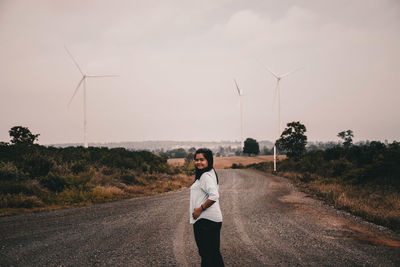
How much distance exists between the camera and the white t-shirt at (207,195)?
3.50 m

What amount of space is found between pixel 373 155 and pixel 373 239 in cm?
1576

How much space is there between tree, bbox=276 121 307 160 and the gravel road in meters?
21.6

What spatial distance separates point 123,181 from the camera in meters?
17.7

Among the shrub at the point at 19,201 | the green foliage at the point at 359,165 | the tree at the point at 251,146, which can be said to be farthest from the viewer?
the tree at the point at 251,146

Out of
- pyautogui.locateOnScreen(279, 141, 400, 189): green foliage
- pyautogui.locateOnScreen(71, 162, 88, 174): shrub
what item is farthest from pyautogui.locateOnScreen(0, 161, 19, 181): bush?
pyautogui.locateOnScreen(279, 141, 400, 189): green foliage

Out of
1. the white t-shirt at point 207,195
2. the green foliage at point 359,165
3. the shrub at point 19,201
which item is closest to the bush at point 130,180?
the shrub at point 19,201

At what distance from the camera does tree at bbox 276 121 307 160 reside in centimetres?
3109

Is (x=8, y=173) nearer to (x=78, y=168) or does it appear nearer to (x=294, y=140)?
(x=78, y=168)

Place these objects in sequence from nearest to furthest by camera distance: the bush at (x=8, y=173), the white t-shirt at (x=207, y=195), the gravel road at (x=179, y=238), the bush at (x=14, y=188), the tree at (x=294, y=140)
A: 1. the white t-shirt at (x=207, y=195)
2. the gravel road at (x=179, y=238)
3. the bush at (x=14, y=188)
4. the bush at (x=8, y=173)
5. the tree at (x=294, y=140)

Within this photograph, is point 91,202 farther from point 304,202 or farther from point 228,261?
point 304,202

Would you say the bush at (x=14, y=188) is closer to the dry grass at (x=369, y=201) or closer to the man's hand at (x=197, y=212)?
the man's hand at (x=197, y=212)

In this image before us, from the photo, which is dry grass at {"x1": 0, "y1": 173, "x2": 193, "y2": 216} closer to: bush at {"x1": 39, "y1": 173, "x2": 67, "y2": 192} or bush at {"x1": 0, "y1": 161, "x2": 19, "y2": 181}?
bush at {"x1": 39, "y1": 173, "x2": 67, "y2": 192}

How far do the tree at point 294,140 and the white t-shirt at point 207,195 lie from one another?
→ 2957cm

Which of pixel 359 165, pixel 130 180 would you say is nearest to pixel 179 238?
pixel 130 180
